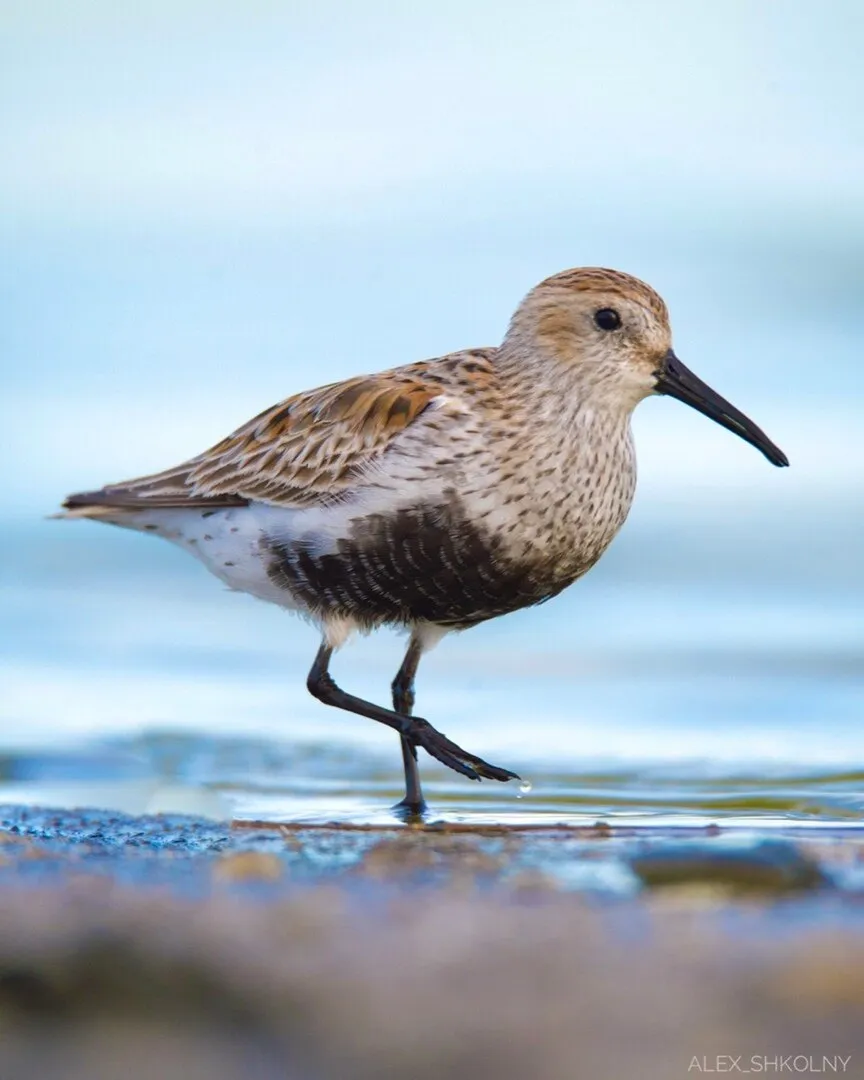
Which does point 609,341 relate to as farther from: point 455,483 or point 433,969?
point 433,969

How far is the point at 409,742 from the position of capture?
5.82 m

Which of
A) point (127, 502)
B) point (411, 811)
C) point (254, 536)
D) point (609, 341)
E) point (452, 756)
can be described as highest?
point (609, 341)

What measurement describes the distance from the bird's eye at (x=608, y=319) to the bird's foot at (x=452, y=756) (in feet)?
4.51

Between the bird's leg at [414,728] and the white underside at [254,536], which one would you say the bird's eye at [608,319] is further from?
the bird's leg at [414,728]

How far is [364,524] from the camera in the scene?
18.1 feet

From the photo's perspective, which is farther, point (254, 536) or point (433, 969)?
point (254, 536)

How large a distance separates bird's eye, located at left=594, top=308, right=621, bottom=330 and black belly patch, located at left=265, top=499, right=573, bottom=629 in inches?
31.1

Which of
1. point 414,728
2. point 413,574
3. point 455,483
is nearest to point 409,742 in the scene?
point 414,728

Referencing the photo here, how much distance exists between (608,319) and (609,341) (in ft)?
0.22

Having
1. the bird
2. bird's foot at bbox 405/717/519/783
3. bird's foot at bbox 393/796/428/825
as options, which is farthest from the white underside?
bird's foot at bbox 393/796/428/825

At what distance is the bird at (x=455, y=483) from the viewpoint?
17.6 feet

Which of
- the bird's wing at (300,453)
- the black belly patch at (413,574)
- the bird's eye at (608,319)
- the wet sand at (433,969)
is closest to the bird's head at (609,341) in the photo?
the bird's eye at (608,319)

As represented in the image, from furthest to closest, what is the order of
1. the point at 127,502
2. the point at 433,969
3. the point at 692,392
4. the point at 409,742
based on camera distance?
1. the point at 127,502
2. the point at 409,742
3. the point at 692,392
4. the point at 433,969

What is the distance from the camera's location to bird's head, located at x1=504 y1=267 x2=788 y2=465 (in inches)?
221
